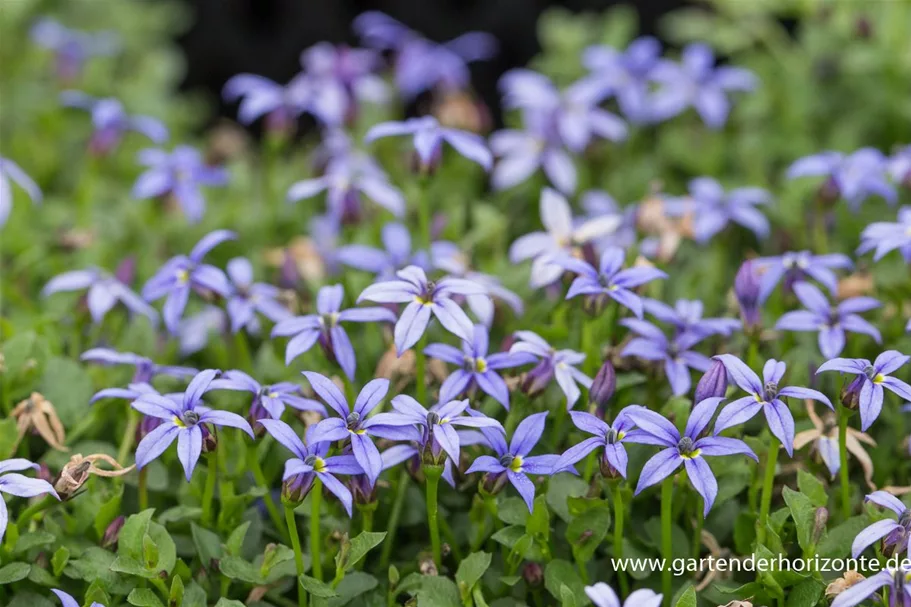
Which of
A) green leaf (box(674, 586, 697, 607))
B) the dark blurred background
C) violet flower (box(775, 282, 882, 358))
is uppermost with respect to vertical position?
violet flower (box(775, 282, 882, 358))

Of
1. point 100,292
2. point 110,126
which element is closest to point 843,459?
point 100,292

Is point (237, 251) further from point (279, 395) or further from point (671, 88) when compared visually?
point (671, 88)

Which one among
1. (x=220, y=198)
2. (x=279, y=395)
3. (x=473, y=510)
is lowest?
(x=220, y=198)

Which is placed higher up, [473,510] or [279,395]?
[279,395]

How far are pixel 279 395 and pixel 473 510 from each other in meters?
0.28

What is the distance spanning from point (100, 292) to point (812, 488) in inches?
40.7

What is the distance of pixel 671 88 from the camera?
2178mm

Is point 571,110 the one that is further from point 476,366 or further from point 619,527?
point 619,527

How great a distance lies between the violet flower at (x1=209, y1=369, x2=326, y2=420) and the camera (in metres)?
1.29

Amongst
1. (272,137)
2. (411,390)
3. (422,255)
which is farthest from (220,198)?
(411,390)

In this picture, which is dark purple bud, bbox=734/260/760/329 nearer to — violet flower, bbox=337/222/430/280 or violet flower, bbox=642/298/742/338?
violet flower, bbox=642/298/742/338

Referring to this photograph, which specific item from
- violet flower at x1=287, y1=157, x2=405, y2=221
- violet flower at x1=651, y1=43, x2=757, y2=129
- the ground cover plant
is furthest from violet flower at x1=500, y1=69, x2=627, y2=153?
violet flower at x1=287, y1=157, x2=405, y2=221

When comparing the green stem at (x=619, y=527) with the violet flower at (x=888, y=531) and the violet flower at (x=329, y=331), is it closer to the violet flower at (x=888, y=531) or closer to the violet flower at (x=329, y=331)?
the violet flower at (x=888, y=531)

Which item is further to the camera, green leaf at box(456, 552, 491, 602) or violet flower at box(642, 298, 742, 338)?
violet flower at box(642, 298, 742, 338)
